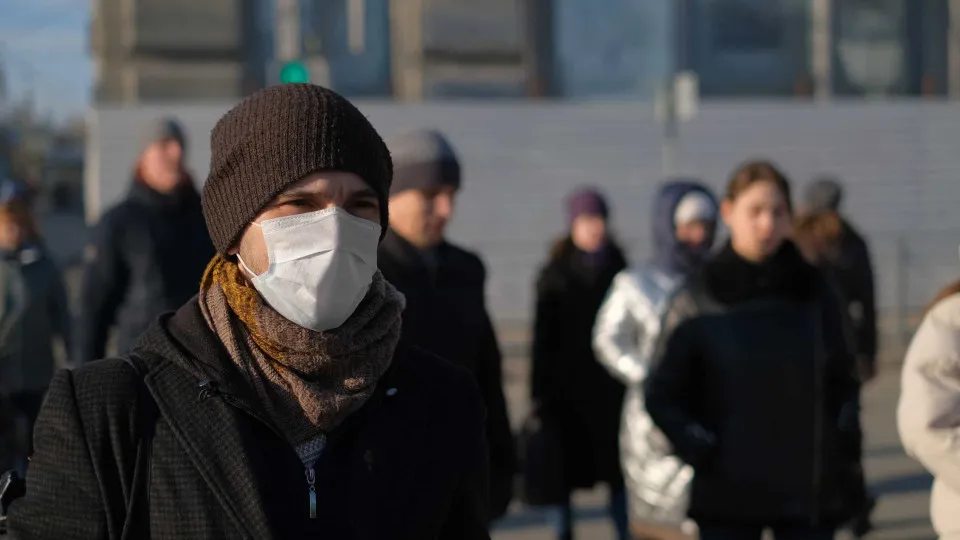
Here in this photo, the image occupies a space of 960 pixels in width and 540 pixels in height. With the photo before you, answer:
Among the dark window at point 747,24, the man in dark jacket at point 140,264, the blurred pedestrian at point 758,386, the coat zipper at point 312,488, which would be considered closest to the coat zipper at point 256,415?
the coat zipper at point 312,488

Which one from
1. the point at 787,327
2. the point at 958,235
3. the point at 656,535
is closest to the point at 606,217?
the point at 656,535

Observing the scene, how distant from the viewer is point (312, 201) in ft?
7.61

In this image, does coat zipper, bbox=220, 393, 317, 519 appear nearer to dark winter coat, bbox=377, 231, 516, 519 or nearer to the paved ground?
dark winter coat, bbox=377, 231, 516, 519

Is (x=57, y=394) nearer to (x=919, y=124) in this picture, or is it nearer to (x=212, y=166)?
(x=212, y=166)

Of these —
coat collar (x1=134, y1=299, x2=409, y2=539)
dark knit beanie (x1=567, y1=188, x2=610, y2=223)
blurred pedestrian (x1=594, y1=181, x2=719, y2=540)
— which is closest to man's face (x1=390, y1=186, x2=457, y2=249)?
blurred pedestrian (x1=594, y1=181, x2=719, y2=540)

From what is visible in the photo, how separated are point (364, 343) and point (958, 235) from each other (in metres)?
17.7

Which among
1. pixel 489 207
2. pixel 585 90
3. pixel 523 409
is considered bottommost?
pixel 523 409

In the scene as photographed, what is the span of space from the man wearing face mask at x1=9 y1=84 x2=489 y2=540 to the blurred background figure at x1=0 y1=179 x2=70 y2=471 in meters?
5.19

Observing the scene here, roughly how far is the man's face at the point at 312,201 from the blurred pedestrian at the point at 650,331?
383 cm

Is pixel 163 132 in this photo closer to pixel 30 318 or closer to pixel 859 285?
pixel 30 318

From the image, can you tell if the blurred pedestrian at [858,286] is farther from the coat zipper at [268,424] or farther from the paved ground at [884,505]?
the coat zipper at [268,424]

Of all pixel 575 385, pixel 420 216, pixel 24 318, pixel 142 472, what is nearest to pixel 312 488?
pixel 142 472

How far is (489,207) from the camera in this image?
18172mm

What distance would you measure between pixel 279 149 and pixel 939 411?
1.96m
